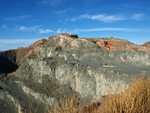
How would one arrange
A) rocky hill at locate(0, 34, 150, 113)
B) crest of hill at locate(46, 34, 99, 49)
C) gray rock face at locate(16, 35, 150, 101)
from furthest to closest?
1. crest of hill at locate(46, 34, 99, 49)
2. rocky hill at locate(0, 34, 150, 113)
3. gray rock face at locate(16, 35, 150, 101)

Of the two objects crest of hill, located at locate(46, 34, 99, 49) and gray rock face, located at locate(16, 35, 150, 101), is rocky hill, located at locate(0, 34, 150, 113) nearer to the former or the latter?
gray rock face, located at locate(16, 35, 150, 101)

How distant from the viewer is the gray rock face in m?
14.5

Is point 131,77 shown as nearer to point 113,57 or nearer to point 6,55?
point 113,57

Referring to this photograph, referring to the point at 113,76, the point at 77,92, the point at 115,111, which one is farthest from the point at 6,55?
the point at 115,111

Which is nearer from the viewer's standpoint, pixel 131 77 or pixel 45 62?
pixel 131 77

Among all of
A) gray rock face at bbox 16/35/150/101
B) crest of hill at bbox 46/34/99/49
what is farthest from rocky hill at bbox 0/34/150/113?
crest of hill at bbox 46/34/99/49

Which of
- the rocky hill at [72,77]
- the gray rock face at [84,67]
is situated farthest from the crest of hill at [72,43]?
the rocky hill at [72,77]

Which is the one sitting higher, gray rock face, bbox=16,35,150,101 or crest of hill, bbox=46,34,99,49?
crest of hill, bbox=46,34,99,49

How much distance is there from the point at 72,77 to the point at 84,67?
2921mm

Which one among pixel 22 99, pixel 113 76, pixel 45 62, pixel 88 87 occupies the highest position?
pixel 45 62

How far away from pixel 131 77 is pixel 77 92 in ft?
28.7

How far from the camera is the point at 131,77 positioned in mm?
12352

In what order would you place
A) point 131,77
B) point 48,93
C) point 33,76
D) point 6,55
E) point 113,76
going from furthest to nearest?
point 6,55, point 33,76, point 48,93, point 113,76, point 131,77

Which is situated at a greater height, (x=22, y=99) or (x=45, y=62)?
(x=45, y=62)
